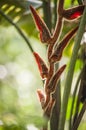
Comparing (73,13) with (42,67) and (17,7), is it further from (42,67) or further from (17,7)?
(17,7)

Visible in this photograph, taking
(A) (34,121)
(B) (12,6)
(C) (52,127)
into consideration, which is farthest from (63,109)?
(B) (12,6)

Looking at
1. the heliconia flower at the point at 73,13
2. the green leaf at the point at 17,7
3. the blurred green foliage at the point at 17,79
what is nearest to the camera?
the blurred green foliage at the point at 17,79

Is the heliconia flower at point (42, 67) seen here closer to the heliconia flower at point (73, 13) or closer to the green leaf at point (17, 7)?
the heliconia flower at point (73, 13)

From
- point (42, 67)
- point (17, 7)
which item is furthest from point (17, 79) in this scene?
point (42, 67)

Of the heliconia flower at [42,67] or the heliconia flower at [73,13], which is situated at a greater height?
the heliconia flower at [73,13]

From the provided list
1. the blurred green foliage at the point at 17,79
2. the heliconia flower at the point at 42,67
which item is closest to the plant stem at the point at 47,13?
the blurred green foliage at the point at 17,79

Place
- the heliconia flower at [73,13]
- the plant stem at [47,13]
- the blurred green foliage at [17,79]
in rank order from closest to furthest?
the blurred green foliage at [17,79] < the heliconia flower at [73,13] < the plant stem at [47,13]

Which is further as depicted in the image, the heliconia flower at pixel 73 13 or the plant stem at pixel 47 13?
the plant stem at pixel 47 13

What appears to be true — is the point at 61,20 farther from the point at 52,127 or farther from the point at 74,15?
the point at 52,127

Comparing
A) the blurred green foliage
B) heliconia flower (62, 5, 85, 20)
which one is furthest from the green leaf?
heliconia flower (62, 5, 85, 20)
